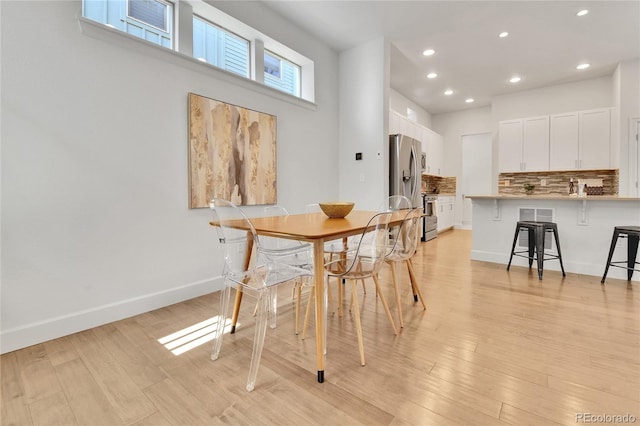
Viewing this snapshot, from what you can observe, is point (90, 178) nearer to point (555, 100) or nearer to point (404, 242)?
point (404, 242)

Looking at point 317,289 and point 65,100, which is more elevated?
point 65,100

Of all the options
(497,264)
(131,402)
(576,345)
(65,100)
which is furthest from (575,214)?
(65,100)

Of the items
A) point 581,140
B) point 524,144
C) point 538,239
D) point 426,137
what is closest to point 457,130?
point 426,137

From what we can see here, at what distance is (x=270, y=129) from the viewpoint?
3.32m

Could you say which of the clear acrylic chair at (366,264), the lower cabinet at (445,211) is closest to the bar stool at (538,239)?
the clear acrylic chair at (366,264)

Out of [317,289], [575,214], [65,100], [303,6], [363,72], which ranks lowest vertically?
[317,289]

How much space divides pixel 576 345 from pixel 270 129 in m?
3.15

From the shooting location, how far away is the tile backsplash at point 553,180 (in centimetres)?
509

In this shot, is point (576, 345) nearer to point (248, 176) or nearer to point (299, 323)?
point (299, 323)

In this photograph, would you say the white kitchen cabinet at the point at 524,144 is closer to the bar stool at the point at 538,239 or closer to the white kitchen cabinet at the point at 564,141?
the white kitchen cabinet at the point at 564,141

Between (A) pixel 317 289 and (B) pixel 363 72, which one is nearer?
(A) pixel 317 289

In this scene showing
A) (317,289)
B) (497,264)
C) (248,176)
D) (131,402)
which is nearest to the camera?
(131,402)

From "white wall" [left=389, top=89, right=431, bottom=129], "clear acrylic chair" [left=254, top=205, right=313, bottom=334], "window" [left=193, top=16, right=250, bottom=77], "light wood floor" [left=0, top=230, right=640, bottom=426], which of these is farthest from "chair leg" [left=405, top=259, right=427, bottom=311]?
"white wall" [left=389, top=89, right=431, bottom=129]

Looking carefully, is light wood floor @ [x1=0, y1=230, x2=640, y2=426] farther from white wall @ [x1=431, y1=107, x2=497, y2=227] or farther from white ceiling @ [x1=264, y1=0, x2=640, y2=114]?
white wall @ [x1=431, y1=107, x2=497, y2=227]
